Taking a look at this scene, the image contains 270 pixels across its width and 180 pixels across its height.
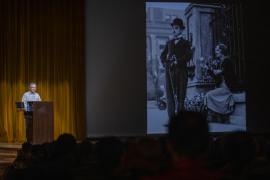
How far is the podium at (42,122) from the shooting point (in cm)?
429

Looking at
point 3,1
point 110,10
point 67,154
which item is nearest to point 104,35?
point 110,10

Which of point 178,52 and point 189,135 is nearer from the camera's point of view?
point 189,135

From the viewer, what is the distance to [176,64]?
609 cm

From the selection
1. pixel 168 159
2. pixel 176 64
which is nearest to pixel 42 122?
pixel 168 159

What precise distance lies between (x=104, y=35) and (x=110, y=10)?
2.10ft

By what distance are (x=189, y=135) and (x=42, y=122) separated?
389 centimetres

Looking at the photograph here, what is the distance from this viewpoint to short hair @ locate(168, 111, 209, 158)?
0.93 metres

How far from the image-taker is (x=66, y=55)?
6141 millimetres

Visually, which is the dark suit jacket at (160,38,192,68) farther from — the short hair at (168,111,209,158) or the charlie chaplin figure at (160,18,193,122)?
the short hair at (168,111,209,158)

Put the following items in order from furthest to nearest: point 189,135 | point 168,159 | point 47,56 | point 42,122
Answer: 1. point 47,56
2. point 42,122
3. point 168,159
4. point 189,135

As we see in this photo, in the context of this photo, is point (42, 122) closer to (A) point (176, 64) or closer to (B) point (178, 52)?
(A) point (176, 64)

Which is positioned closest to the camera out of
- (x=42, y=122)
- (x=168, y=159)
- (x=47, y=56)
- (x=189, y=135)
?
(x=189, y=135)

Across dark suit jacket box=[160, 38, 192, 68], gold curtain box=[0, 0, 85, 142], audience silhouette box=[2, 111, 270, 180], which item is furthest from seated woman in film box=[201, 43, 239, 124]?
audience silhouette box=[2, 111, 270, 180]

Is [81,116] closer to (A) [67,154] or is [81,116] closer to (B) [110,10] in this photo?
(B) [110,10]
